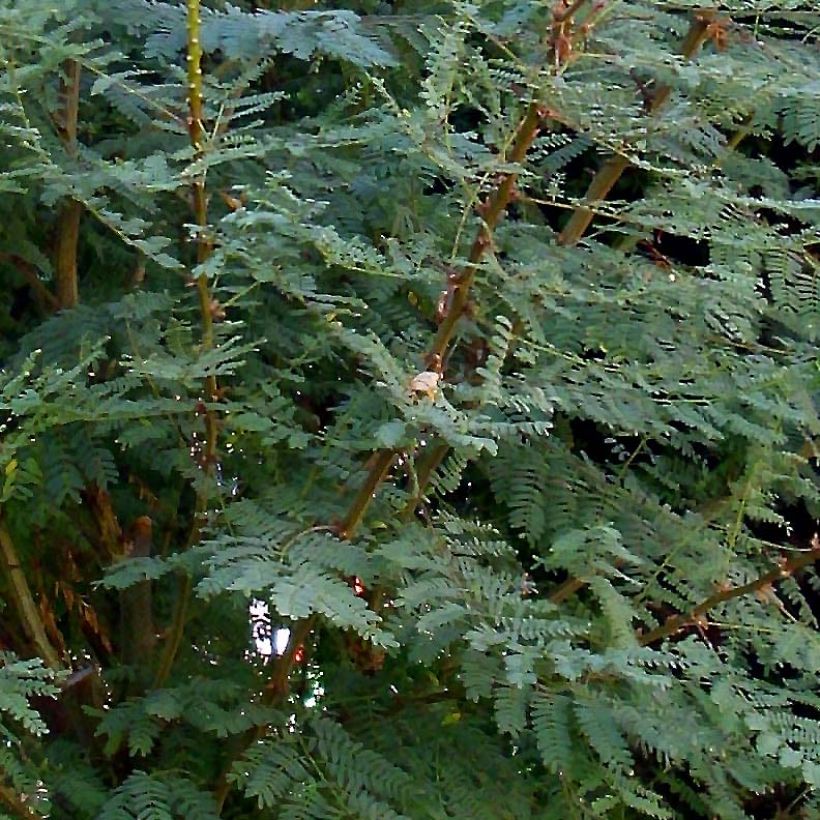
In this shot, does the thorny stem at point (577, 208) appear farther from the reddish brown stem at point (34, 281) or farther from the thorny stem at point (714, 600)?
the reddish brown stem at point (34, 281)

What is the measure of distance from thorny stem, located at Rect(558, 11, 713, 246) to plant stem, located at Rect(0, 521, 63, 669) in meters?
0.73

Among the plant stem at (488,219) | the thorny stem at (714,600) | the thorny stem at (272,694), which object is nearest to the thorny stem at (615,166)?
the plant stem at (488,219)

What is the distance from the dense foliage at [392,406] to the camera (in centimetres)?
101

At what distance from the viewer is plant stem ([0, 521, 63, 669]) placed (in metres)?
1.39

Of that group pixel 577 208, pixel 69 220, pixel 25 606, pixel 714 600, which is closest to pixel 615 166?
pixel 577 208

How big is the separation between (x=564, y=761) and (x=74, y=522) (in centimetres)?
64

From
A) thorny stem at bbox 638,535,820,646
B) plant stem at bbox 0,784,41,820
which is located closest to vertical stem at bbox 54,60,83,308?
plant stem at bbox 0,784,41,820

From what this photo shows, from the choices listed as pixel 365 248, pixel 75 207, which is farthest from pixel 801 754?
pixel 75 207

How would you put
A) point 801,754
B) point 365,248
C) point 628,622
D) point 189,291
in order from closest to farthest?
point 365,248 < point 801,754 < point 628,622 < point 189,291

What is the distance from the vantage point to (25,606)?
4.60 ft

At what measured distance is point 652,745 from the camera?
117 centimetres

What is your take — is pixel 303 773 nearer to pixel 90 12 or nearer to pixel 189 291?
pixel 189 291

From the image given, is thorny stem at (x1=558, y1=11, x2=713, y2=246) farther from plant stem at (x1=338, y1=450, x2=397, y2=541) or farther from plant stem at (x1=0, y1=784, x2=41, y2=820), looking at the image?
plant stem at (x1=0, y1=784, x2=41, y2=820)

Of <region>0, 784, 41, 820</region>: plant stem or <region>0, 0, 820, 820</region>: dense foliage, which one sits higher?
<region>0, 0, 820, 820</region>: dense foliage
